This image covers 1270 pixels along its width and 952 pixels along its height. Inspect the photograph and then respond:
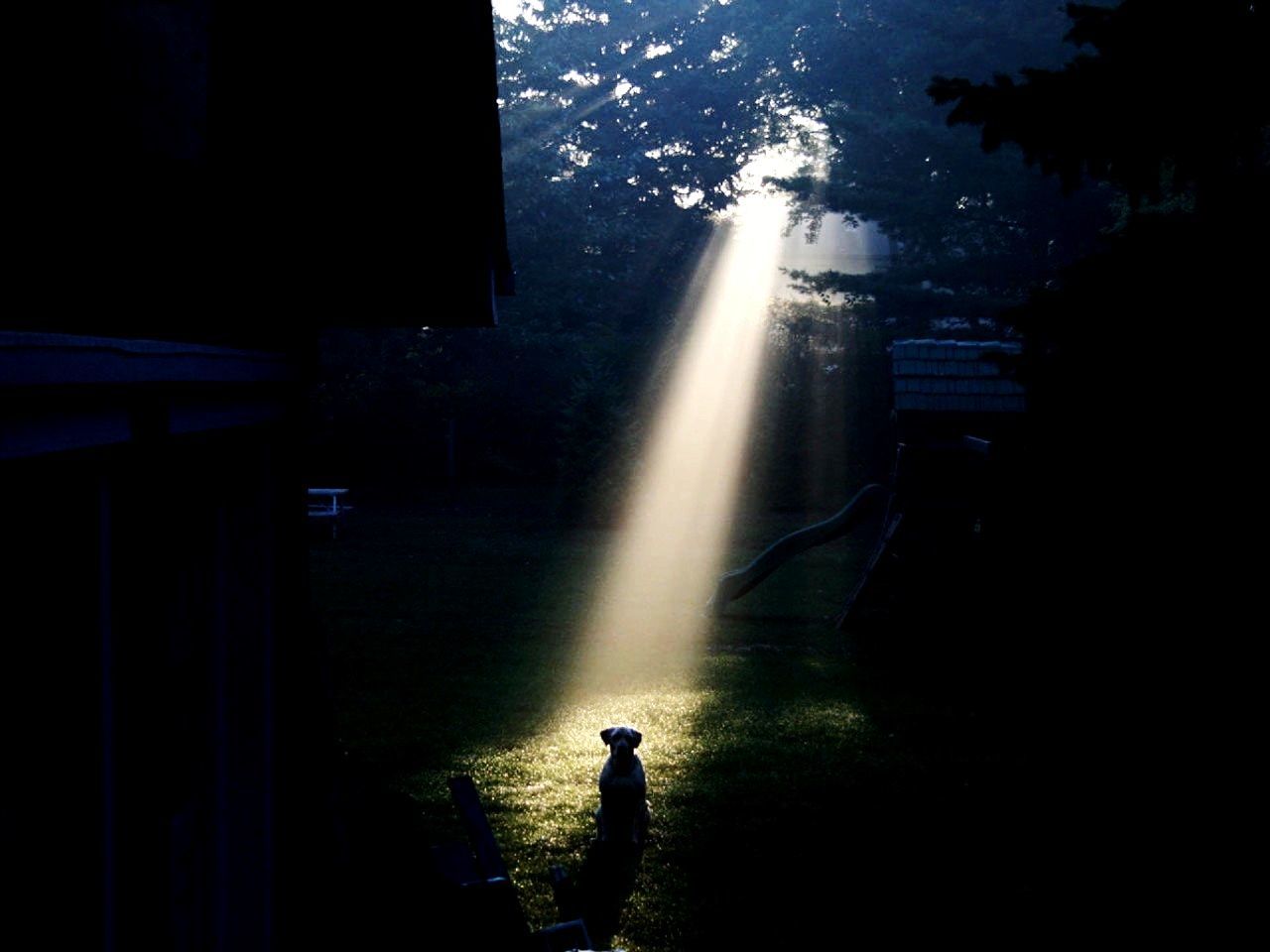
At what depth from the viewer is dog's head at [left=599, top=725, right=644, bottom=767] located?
695 cm

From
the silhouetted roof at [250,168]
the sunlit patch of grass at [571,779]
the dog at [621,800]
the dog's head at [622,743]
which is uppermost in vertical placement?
the silhouetted roof at [250,168]

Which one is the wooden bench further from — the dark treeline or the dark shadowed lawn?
the dark treeline

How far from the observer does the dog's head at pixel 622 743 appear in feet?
22.8

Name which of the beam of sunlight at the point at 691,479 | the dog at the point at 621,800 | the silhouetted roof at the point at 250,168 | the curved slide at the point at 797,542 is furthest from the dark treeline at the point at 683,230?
the silhouetted roof at the point at 250,168

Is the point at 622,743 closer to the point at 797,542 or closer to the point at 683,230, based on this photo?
the point at 797,542

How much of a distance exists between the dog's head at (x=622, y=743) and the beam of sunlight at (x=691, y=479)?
4.48 metres

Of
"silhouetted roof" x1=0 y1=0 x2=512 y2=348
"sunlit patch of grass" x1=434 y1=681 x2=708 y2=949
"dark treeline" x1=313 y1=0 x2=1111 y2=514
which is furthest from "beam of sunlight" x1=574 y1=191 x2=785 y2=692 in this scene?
"silhouetted roof" x1=0 y1=0 x2=512 y2=348

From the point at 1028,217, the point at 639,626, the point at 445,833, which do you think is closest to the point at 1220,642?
the point at 445,833

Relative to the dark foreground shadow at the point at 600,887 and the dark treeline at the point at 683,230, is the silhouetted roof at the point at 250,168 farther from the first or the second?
the dark treeline at the point at 683,230

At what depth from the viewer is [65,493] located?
1993mm

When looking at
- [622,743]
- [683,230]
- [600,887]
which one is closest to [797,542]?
[622,743]

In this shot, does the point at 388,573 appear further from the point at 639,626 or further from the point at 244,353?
the point at 244,353

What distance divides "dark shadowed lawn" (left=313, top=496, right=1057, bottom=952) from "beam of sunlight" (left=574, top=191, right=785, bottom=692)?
0.56 m

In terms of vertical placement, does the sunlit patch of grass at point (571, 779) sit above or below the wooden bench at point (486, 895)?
below
